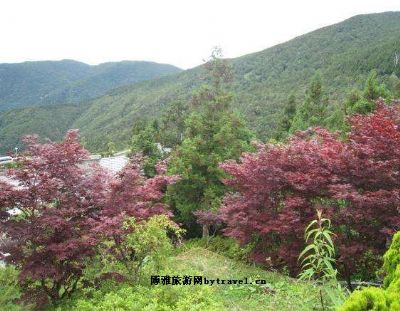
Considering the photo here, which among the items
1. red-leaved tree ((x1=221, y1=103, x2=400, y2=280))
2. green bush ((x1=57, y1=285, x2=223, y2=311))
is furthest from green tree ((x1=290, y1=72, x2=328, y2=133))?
green bush ((x1=57, y1=285, x2=223, y2=311))

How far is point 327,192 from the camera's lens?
8.75m

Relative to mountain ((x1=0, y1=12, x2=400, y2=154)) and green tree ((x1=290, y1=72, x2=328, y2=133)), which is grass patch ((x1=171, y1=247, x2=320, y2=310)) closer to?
green tree ((x1=290, y1=72, x2=328, y2=133))

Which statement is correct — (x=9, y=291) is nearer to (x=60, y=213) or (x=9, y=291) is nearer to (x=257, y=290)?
(x=60, y=213)

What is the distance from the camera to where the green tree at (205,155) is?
582 inches

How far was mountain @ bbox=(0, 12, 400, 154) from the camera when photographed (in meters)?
48.5

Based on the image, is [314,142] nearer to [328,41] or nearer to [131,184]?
[131,184]

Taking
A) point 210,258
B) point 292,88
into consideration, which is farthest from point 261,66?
point 210,258

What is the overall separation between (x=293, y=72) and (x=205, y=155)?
53241mm

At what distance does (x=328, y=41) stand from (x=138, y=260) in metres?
74.8

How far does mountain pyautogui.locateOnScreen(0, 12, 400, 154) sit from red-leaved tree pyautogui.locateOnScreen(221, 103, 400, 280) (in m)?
26.0

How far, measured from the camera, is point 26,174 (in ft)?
23.9

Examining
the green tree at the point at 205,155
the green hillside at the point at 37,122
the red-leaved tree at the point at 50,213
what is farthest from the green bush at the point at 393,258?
the green hillside at the point at 37,122

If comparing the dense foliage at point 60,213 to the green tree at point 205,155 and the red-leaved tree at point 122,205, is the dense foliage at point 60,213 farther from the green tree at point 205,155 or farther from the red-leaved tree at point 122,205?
the green tree at point 205,155

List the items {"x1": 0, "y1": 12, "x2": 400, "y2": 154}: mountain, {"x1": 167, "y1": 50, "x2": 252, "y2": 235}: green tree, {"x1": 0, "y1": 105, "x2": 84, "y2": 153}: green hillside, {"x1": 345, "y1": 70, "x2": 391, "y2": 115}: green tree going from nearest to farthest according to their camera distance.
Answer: {"x1": 167, "y1": 50, "x2": 252, "y2": 235}: green tree < {"x1": 345, "y1": 70, "x2": 391, "y2": 115}: green tree < {"x1": 0, "y1": 12, "x2": 400, "y2": 154}: mountain < {"x1": 0, "y1": 105, "x2": 84, "y2": 153}: green hillside
